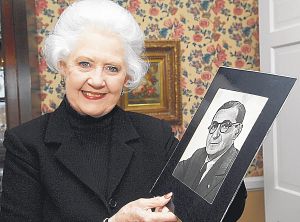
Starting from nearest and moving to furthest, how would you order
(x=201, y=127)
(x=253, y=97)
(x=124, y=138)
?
1. (x=253, y=97)
2. (x=201, y=127)
3. (x=124, y=138)

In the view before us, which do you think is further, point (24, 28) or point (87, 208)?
point (24, 28)

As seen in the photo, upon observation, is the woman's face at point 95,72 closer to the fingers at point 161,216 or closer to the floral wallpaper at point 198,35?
the fingers at point 161,216

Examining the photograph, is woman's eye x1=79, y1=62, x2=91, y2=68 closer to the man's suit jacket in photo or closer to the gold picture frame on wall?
the man's suit jacket in photo

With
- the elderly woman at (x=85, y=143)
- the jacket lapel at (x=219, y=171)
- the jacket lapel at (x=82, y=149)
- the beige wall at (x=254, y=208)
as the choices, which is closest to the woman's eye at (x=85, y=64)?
the elderly woman at (x=85, y=143)

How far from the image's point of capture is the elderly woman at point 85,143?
3.83ft

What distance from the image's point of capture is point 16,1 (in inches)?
79.0

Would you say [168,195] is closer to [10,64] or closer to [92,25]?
[92,25]

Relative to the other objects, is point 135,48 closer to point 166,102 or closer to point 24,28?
point 24,28

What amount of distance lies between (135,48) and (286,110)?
42.5 inches

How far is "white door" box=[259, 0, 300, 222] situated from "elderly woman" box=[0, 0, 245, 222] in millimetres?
935

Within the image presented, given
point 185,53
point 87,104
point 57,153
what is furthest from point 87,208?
point 185,53

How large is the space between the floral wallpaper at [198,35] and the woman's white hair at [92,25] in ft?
3.43

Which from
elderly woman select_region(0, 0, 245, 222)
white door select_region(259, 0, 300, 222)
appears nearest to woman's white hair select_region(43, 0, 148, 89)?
elderly woman select_region(0, 0, 245, 222)

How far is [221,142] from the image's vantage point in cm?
98
